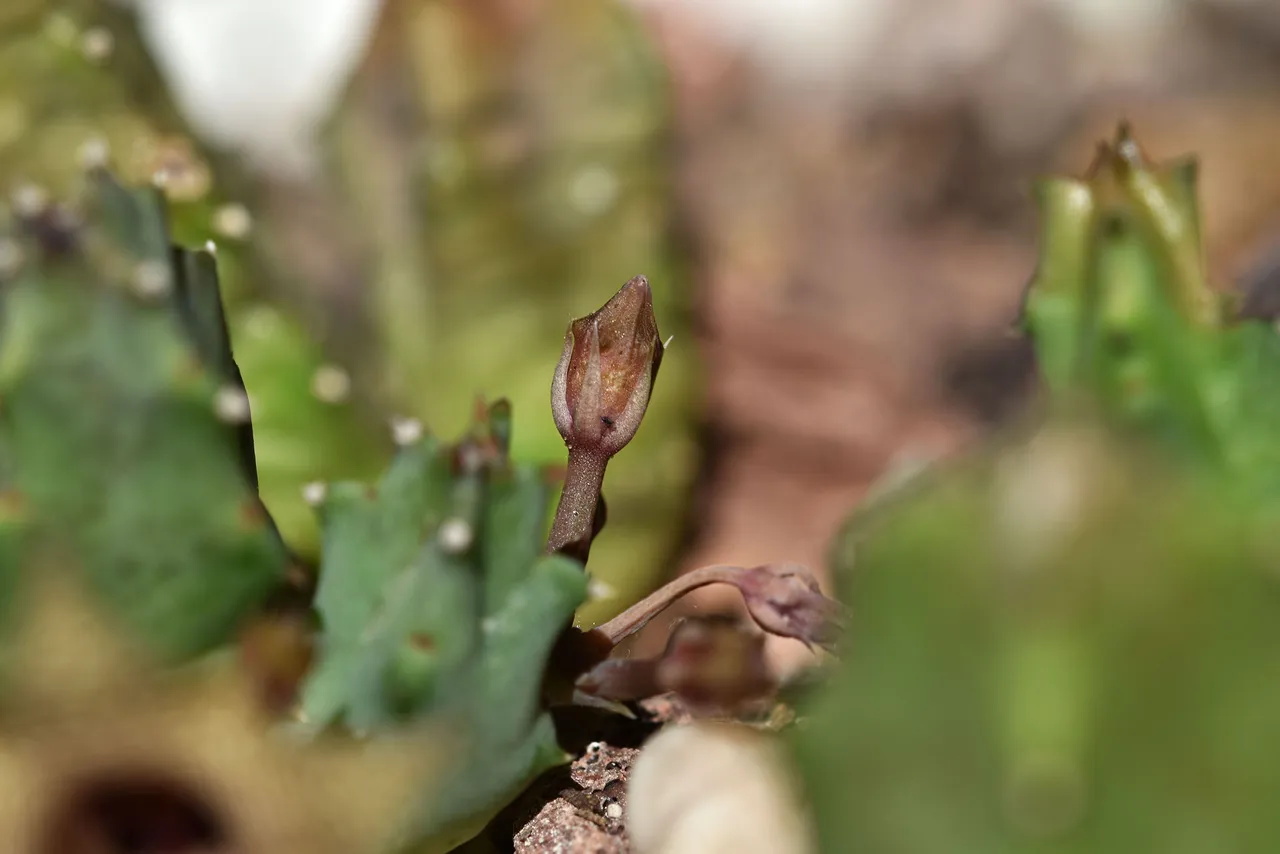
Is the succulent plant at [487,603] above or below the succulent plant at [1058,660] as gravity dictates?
above

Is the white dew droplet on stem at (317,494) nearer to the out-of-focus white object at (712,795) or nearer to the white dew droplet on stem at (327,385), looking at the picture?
the out-of-focus white object at (712,795)

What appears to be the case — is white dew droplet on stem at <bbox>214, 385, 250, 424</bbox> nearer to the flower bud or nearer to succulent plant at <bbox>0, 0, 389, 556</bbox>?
the flower bud

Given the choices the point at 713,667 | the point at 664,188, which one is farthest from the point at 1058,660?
the point at 664,188

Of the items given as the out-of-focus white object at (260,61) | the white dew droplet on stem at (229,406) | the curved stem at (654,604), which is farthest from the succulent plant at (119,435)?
the out-of-focus white object at (260,61)

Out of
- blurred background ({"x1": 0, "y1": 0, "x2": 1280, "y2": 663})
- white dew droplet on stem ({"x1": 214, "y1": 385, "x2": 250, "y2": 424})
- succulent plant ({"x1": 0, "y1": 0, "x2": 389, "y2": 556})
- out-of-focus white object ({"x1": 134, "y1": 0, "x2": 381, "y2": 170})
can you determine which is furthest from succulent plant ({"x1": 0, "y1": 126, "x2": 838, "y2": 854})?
out-of-focus white object ({"x1": 134, "y1": 0, "x2": 381, "y2": 170})

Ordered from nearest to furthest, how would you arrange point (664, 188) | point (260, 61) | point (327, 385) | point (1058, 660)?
point (1058, 660), point (327, 385), point (664, 188), point (260, 61)

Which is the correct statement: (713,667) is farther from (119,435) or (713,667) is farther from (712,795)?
(119,435)

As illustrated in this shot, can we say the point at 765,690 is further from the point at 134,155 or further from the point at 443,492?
the point at 134,155
